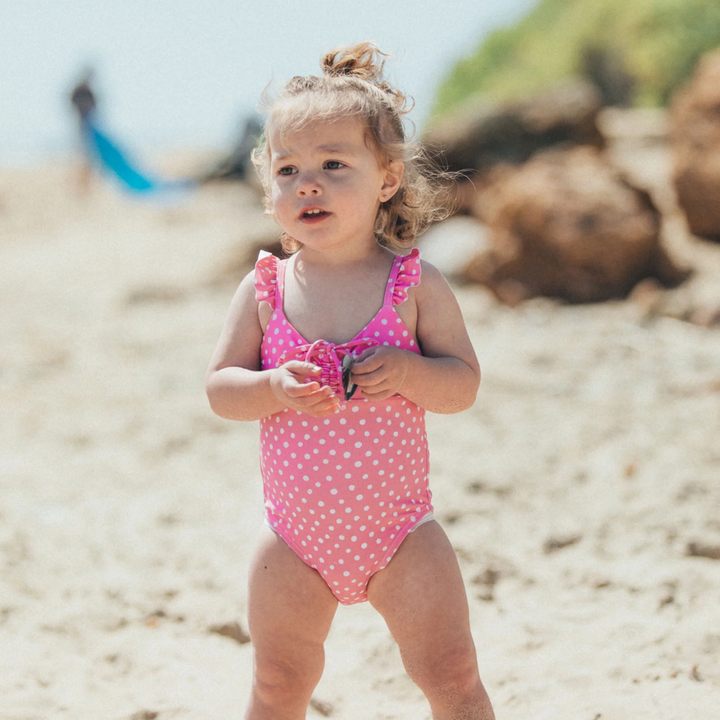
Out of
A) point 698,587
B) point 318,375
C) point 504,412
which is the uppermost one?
point 504,412

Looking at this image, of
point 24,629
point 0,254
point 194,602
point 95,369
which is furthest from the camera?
point 0,254

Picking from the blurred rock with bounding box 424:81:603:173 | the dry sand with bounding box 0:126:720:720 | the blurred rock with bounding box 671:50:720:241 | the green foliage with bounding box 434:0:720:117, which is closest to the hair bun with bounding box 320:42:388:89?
the dry sand with bounding box 0:126:720:720

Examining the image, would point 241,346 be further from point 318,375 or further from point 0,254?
point 0,254

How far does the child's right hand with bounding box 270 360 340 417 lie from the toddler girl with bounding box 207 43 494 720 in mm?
16

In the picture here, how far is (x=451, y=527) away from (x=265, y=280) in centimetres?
173

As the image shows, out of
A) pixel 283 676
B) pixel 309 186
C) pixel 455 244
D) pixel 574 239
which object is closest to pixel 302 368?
pixel 309 186

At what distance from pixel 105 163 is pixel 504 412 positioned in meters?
12.2

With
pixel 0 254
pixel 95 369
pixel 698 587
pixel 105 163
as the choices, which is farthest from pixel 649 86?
pixel 698 587

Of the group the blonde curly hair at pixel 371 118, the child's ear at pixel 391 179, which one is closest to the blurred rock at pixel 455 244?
the blonde curly hair at pixel 371 118

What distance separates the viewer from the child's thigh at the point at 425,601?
185 centimetres

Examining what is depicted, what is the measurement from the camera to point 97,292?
30.2 feet

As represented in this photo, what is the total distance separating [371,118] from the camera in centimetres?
193

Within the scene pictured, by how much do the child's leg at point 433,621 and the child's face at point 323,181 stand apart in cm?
70

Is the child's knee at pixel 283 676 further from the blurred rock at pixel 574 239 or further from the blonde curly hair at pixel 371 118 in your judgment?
the blurred rock at pixel 574 239
